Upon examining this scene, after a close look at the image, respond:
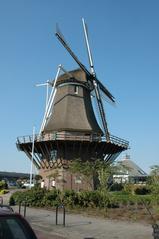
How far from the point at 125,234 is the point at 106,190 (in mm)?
13483

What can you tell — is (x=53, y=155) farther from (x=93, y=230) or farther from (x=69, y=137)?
(x=93, y=230)

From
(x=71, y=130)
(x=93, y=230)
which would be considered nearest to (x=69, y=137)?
(x=71, y=130)

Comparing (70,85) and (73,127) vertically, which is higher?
(70,85)

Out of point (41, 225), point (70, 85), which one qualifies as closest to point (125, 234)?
point (41, 225)

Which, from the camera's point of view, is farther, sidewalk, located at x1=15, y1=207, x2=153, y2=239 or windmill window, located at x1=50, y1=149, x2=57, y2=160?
windmill window, located at x1=50, y1=149, x2=57, y2=160

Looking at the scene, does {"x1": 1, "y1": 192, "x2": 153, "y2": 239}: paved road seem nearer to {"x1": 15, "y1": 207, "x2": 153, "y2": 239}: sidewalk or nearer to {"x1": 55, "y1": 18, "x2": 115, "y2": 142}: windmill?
{"x1": 15, "y1": 207, "x2": 153, "y2": 239}: sidewalk

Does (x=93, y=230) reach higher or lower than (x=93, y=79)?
lower

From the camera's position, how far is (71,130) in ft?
163

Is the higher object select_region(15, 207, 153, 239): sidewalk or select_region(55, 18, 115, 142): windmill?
select_region(55, 18, 115, 142): windmill

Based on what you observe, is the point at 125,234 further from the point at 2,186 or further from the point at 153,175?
the point at 2,186

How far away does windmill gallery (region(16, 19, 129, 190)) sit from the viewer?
48656mm

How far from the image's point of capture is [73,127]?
49.9 m

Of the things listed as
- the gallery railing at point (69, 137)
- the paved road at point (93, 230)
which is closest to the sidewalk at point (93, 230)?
the paved road at point (93, 230)

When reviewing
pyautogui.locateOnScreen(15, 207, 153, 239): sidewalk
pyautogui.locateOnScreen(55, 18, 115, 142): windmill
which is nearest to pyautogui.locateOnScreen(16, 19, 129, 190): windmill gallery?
Result: pyautogui.locateOnScreen(55, 18, 115, 142): windmill
